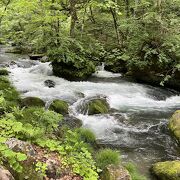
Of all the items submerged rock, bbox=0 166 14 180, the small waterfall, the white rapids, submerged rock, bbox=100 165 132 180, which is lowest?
the small waterfall

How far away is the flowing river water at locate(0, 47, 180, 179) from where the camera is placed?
8.15 m

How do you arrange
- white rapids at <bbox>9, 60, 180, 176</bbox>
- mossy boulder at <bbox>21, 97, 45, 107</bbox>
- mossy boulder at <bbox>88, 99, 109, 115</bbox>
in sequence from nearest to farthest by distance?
white rapids at <bbox>9, 60, 180, 176</bbox> → mossy boulder at <bbox>21, 97, 45, 107</bbox> → mossy boulder at <bbox>88, 99, 109, 115</bbox>

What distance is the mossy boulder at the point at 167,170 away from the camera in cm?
646

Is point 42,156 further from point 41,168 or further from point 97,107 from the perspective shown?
point 97,107

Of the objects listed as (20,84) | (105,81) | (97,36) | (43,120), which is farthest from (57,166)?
(97,36)

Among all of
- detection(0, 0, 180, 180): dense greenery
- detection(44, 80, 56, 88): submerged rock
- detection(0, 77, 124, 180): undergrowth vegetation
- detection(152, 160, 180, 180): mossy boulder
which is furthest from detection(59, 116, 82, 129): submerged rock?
detection(44, 80, 56, 88): submerged rock

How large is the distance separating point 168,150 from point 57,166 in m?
4.10

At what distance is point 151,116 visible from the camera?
34.6 ft

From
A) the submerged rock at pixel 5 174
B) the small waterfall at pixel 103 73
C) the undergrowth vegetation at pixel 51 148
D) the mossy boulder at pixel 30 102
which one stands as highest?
the submerged rock at pixel 5 174

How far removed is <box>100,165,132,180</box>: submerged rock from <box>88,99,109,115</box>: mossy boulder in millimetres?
4355

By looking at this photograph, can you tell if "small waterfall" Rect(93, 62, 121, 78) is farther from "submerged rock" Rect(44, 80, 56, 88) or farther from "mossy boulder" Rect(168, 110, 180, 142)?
"mossy boulder" Rect(168, 110, 180, 142)

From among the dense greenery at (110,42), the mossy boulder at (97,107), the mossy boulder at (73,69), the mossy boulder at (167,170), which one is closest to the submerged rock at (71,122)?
the mossy boulder at (97,107)

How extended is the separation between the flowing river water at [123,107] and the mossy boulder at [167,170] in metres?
0.23

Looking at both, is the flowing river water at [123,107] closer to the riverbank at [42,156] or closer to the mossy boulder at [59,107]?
the mossy boulder at [59,107]
